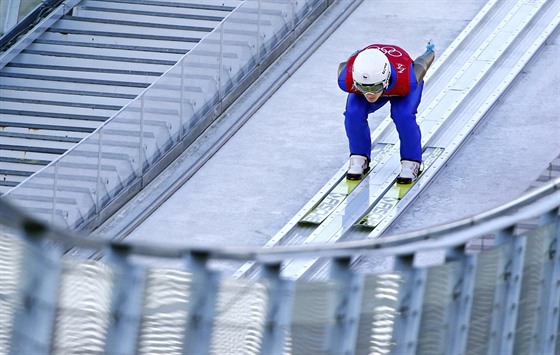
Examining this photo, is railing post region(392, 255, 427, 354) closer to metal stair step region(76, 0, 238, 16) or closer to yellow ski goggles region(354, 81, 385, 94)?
yellow ski goggles region(354, 81, 385, 94)

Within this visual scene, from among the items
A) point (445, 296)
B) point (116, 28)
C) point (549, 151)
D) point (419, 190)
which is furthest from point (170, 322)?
point (116, 28)

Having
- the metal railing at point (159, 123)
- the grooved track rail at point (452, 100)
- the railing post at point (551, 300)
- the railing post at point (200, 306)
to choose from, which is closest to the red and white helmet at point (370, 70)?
the grooved track rail at point (452, 100)

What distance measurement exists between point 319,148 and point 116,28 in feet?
17.0

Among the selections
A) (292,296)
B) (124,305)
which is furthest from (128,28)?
(124,305)

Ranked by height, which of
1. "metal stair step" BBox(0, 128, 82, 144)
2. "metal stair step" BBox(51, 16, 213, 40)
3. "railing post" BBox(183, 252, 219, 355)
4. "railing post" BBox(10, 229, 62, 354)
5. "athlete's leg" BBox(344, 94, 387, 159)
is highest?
"metal stair step" BBox(51, 16, 213, 40)

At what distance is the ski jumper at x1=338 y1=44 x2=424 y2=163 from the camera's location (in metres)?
12.2

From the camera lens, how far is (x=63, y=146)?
17000 mm

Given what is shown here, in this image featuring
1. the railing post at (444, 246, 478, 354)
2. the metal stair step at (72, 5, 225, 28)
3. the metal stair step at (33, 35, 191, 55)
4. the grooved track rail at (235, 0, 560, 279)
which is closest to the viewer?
the railing post at (444, 246, 478, 354)

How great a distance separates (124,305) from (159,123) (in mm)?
8269

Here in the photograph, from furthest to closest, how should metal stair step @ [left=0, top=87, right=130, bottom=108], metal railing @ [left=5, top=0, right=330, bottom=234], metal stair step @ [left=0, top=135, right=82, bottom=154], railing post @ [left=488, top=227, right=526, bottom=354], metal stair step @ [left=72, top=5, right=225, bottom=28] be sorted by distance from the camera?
1. metal stair step @ [left=72, top=5, right=225, bottom=28]
2. metal stair step @ [left=0, top=87, right=130, bottom=108]
3. metal stair step @ [left=0, top=135, right=82, bottom=154]
4. metal railing @ [left=5, top=0, right=330, bottom=234]
5. railing post @ [left=488, top=227, right=526, bottom=354]

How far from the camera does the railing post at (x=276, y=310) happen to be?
5.92 metres

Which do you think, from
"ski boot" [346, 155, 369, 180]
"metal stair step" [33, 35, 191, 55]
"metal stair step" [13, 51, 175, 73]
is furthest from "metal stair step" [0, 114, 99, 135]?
"ski boot" [346, 155, 369, 180]

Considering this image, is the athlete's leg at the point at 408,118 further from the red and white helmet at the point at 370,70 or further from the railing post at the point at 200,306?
the railing post at the point at 200,306

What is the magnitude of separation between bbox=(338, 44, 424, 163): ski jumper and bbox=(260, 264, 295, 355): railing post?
6.21 meters
